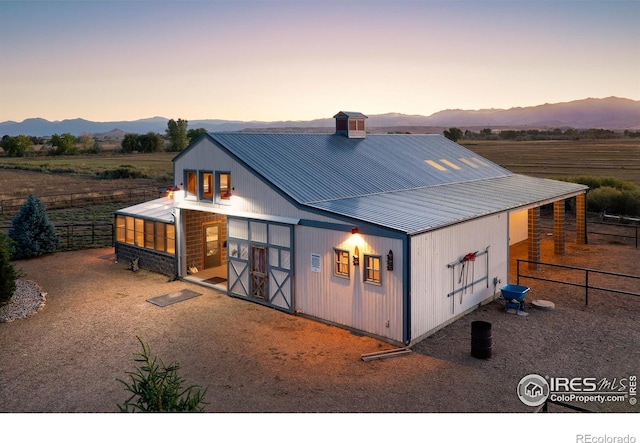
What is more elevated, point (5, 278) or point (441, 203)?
point (441, 203)

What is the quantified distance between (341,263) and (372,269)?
0.99 m

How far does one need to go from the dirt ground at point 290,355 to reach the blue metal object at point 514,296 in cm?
38

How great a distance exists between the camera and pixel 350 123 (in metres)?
22.0

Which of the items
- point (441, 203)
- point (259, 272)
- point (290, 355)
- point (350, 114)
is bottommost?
point (290, 355)

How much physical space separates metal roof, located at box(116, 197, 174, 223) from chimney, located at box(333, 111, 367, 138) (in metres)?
7.64

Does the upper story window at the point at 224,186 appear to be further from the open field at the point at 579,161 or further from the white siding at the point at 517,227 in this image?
the open field at the point at 579,161

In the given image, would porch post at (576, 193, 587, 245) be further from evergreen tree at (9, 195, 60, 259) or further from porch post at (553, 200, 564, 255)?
evergreen tree at (9, 195, 60, 259)

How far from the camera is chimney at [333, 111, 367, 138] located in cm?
2192

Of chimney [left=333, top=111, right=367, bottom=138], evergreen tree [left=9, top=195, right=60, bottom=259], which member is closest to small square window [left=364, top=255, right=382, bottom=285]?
chimney [left=333, top=111, right=367, bottom=138]

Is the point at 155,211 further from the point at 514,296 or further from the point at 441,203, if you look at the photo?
the point at 514,296

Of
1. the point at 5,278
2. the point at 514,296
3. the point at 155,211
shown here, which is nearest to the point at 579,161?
the point at 514,296

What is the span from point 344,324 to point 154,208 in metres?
10.7

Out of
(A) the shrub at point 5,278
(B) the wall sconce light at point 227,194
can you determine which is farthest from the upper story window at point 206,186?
(A) the shrub at point 5,278
